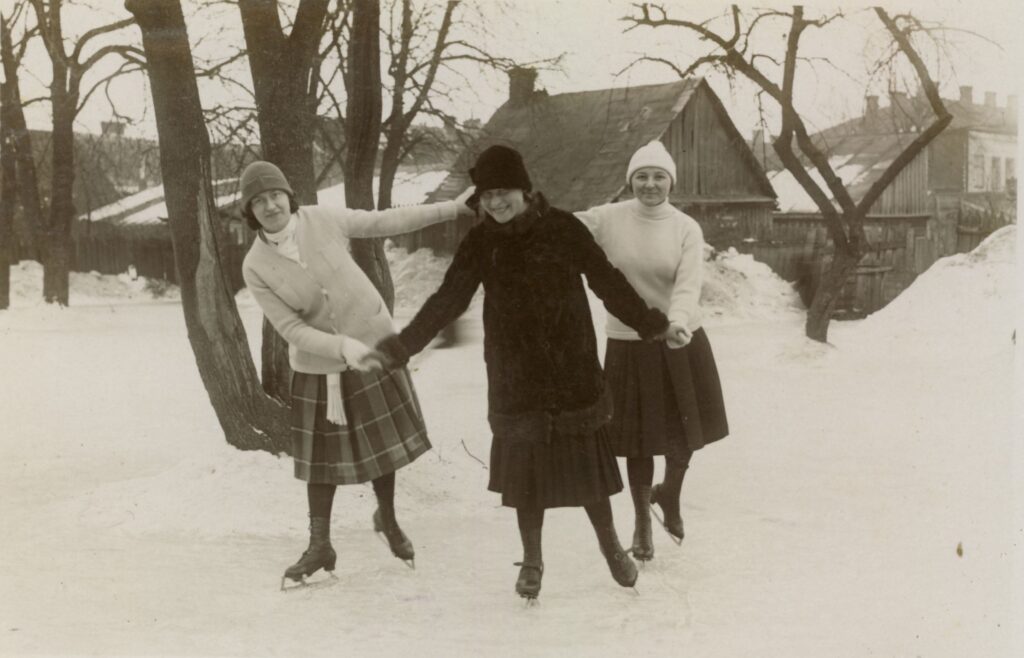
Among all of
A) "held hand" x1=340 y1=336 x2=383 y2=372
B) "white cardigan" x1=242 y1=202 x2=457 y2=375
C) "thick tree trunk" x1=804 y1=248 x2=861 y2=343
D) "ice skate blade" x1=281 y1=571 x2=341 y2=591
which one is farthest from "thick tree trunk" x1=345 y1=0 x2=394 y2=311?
"thick tree trunk" x1=804 y1=248 x2=861 y2=343

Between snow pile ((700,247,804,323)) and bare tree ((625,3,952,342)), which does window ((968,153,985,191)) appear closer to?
bare tree ((625,3,952,342))

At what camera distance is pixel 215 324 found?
16.0 feet

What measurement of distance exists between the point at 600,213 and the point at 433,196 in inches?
94.0

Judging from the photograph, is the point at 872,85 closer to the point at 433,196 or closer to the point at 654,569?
the point at 433,196

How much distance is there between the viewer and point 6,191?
719 centimetres

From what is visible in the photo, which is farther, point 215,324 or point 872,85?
point 872,85

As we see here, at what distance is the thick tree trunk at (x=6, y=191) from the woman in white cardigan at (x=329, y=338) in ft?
8.24

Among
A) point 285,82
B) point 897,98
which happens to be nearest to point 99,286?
point 285,82

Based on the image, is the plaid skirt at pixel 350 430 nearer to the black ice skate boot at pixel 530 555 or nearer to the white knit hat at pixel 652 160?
the black ice skate boot at pixel 530 555

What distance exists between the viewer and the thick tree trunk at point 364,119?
4879 mm

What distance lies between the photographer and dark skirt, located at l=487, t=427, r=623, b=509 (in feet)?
12.5

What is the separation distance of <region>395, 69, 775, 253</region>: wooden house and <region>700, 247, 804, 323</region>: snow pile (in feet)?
1.38

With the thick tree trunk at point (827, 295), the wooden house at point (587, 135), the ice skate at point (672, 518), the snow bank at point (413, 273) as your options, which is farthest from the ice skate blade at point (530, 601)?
the thick tree trunk at point (827, 295)

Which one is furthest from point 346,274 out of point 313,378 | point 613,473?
point 613,473
